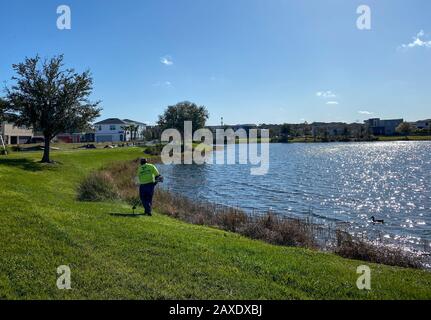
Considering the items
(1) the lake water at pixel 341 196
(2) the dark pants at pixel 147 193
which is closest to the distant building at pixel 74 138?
(1) the lake water at pixel 341 196

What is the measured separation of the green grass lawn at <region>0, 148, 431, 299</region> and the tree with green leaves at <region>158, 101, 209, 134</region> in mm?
87915

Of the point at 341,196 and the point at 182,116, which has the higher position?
the point at 182,116

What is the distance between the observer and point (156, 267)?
8242mm

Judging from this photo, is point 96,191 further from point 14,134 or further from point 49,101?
point 14,134

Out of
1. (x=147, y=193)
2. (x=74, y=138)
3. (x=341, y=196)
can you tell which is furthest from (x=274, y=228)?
(x=74, y=138)

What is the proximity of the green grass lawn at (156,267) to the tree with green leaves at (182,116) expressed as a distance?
87.9m

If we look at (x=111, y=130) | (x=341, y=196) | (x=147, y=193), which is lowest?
(x=341, y=196)

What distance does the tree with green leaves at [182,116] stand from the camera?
99500 mm

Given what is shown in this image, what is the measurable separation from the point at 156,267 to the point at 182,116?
302ft

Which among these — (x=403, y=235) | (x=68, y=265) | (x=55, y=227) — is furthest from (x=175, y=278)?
(x=403, y=235)

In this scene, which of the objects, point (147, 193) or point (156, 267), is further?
point (147, 193)

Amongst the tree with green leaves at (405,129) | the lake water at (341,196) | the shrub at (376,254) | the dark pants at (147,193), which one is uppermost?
the tree with green leaves at (405,129)

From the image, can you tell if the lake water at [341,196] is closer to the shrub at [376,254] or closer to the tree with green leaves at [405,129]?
the shrub at [376,254]

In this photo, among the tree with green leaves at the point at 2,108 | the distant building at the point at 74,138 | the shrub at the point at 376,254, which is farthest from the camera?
the distant building at the point at 74,138
